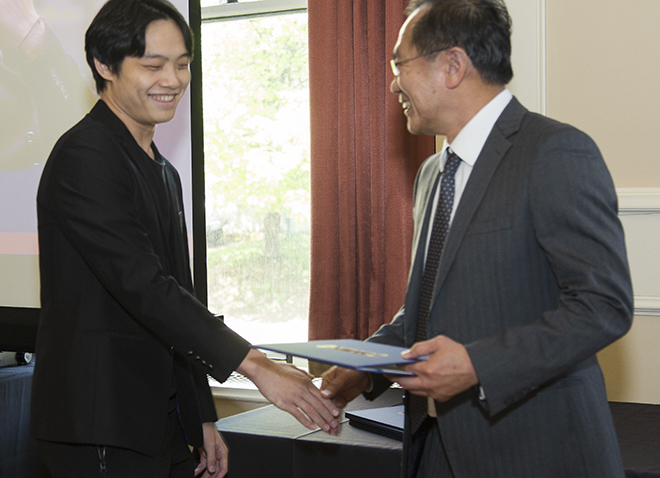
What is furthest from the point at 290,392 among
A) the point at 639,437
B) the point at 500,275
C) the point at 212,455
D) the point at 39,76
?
the point at 39,76

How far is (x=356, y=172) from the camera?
311 centimetres

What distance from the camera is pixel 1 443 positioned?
9.63ft

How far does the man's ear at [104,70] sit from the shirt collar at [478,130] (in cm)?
88

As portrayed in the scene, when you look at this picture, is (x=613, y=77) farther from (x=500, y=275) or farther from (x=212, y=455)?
(x=212, y=455)

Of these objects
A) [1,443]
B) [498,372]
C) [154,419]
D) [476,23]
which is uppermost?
[476,23]

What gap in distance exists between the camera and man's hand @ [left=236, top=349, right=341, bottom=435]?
1521 millimetres

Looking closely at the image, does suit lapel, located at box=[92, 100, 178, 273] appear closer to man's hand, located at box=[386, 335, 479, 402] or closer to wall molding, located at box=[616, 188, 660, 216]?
man's hand, located at box=[386, 335, 479, 402]

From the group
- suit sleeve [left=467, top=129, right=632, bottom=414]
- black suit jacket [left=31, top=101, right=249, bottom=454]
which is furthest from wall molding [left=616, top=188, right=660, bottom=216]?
black suit jacket [left=31, top=101, right=249, bottom=454]

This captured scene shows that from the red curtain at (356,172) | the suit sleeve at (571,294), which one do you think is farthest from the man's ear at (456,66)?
the red curtain at (356,172)

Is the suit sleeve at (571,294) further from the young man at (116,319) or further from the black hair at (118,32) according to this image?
the black hair at (118,32)

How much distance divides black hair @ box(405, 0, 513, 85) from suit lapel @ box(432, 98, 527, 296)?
0.15 meters

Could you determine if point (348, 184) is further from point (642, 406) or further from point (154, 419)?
point (154, 419)

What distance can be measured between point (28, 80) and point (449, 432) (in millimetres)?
3005

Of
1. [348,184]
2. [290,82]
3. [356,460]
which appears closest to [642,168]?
[348,184]
